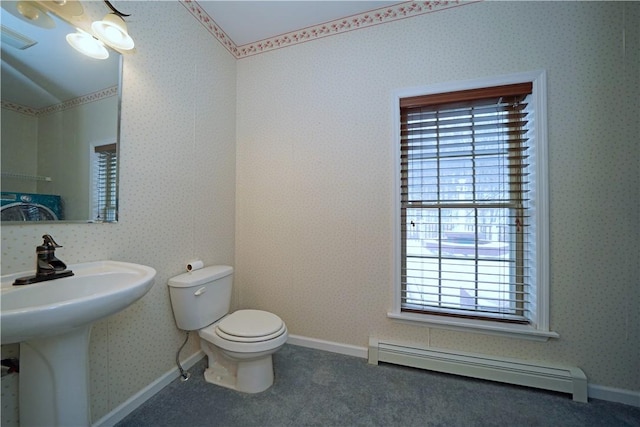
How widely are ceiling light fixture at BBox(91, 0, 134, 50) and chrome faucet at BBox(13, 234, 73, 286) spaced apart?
2.99ft

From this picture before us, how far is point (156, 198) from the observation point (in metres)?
1.39

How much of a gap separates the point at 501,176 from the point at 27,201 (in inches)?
96.3

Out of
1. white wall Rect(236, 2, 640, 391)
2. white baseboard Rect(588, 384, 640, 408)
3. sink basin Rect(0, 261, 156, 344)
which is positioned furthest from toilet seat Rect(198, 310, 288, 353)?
white baseboard Rect(588, 384, 640, 408)

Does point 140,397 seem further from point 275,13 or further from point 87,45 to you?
point 275,13

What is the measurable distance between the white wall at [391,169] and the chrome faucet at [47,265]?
1.17 meters

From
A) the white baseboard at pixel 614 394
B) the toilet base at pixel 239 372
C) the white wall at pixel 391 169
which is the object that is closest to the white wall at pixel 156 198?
the toilet base at pixel 239 372

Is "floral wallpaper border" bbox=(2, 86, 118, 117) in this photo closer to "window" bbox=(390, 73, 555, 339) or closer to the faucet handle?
the faucet handle

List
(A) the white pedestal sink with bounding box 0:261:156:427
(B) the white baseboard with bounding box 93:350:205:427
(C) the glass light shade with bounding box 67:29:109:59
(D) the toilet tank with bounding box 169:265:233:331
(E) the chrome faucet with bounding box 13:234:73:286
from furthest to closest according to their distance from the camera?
(D) the toilet tank with bounding box 169:265:233:331 → (B) the white baseboard with bounding box 93:350:205:427 → (C) the glass light shade with bounding box 67:29:109:59 → (E) the chrome faucet with bounding box 13:234:73:286 → (A) the white pedestal sink with bounding box 0:261:156:427

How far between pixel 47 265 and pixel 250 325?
933 millimetres

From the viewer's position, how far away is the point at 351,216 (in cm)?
177

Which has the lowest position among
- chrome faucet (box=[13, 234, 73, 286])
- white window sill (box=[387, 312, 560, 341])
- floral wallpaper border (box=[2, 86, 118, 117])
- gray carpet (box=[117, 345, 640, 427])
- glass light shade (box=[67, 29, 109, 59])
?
gray carpet (box=[117, 345, 640, 427])

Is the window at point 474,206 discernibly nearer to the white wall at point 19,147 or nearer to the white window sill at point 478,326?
the white window sill at point 478,326

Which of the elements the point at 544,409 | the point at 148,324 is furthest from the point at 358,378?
the point at 148,324

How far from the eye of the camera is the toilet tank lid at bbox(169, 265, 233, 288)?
1.40m
